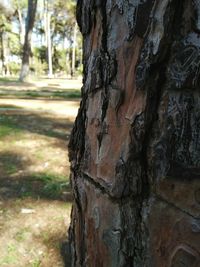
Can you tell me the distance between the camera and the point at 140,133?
3.40ft

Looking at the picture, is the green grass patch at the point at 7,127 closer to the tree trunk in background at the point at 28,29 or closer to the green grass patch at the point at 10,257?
the green grass patch at the point at 10,257

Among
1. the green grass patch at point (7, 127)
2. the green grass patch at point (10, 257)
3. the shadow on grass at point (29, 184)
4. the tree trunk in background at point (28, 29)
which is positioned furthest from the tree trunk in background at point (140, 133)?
the tree trunk in background at point (28, 29)

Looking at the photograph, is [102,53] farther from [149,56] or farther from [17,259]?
[17,259]

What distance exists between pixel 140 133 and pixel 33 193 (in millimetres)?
2607

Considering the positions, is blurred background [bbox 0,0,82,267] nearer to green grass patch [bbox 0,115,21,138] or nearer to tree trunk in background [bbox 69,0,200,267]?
green grass patch [bbox 0,115,21,138]

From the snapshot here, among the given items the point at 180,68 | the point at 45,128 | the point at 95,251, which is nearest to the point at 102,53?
the point at 180,68

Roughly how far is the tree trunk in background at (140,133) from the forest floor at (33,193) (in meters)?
1.50

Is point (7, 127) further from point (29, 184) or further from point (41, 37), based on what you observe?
point (41, 37)

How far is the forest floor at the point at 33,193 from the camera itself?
272 centimetres

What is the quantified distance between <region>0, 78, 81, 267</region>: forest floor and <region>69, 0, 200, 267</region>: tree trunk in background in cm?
150

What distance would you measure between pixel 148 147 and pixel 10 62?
1821 inches

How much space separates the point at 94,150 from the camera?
125 cm

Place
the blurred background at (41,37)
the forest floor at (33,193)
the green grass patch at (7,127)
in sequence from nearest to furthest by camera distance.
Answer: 1. the forest floor at (33,193)
2. the green grass patch at (7,127)
3. the blurred background at (41,37)

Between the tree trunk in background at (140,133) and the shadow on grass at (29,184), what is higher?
the tree trunk in background at (140,133)
